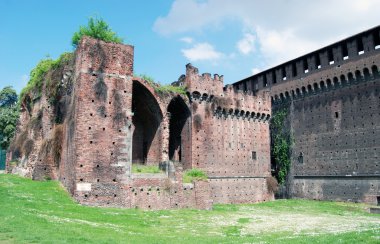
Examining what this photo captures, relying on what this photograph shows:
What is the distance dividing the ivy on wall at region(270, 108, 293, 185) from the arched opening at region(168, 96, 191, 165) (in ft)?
40.0

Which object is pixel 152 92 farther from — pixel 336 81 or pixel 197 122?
pixel 336 81

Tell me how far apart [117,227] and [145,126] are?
1320cm

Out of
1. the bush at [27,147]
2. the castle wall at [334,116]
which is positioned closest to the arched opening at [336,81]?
the castle wall at [334,116]

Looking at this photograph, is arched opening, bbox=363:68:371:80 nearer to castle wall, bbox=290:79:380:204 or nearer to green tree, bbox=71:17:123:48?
castle wall, bbox=290:79:380:204

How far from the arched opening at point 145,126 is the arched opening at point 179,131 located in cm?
239

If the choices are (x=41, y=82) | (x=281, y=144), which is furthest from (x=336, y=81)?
(x=41, y=82)

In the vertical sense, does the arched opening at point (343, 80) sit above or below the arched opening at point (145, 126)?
above

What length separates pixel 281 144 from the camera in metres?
35.2

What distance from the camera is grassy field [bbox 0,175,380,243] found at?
9.47 metres

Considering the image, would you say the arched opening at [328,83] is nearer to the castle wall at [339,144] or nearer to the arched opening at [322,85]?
the arched opening at [322,85]

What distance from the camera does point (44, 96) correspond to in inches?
926

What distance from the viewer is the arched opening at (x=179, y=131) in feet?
85.8

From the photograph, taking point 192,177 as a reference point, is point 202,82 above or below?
above

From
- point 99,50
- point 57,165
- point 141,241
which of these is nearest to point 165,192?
point 57,165
